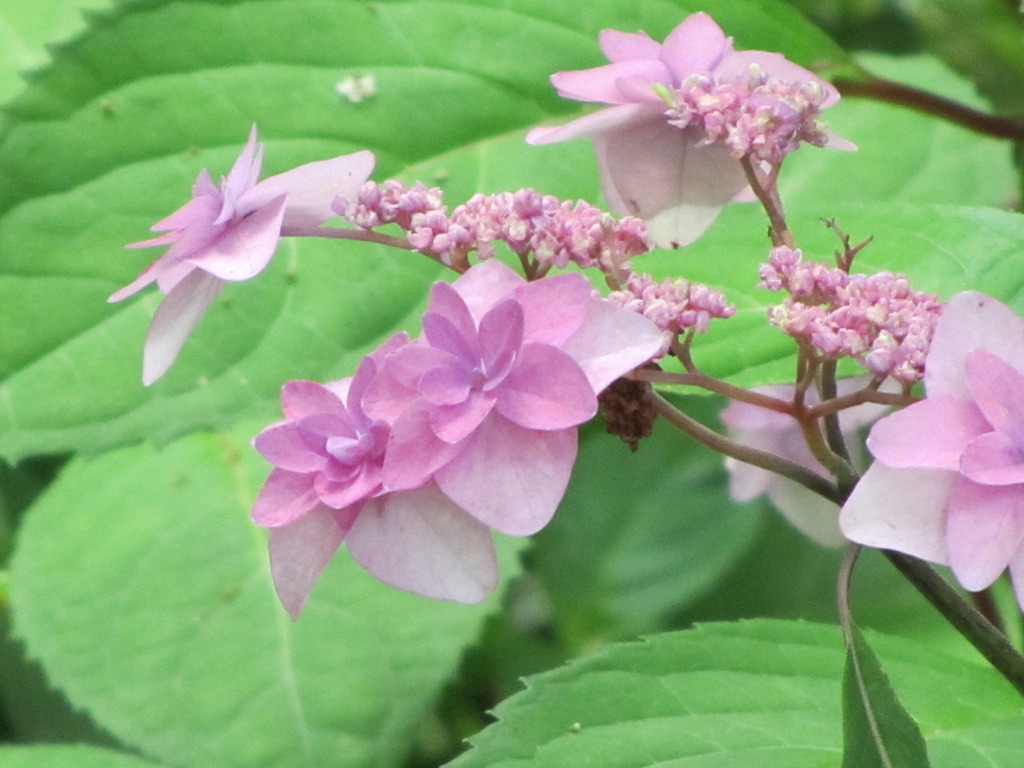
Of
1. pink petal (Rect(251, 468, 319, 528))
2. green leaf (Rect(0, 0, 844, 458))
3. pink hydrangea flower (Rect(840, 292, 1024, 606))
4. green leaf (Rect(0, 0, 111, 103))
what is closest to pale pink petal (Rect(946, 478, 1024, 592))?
pink hydrangea flower (Rect(840, 292, 1024, 606))

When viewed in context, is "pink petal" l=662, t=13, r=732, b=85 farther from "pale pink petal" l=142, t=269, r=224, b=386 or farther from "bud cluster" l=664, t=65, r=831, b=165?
"pale pink petal" l=142, t=269, r=224, b=386

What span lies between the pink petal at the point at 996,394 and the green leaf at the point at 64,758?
1.93 feet

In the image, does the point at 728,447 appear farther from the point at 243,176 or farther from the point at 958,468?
the point at 243,176

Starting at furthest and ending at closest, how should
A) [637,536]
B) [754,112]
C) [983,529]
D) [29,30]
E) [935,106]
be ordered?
[637,536] < [29,30] < [935,106] < [754,112] < [983,529]

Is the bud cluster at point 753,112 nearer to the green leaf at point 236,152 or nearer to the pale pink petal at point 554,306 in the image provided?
the pale pink petal at point 554,306

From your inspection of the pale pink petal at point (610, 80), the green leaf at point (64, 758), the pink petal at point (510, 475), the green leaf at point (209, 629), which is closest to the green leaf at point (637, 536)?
the green leaf at point (209, 629)

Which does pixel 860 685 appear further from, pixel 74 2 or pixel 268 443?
pixel 74 2

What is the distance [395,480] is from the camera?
15.2 inches

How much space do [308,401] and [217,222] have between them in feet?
0.27

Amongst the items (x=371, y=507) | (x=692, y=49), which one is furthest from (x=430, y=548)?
(x=692, y=49)

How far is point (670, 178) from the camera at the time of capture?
524 millimetres

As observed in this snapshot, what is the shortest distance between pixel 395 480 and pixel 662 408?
0.10 metres

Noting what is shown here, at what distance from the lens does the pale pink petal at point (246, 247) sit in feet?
1.40

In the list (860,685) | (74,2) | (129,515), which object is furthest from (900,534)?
(74,2)
